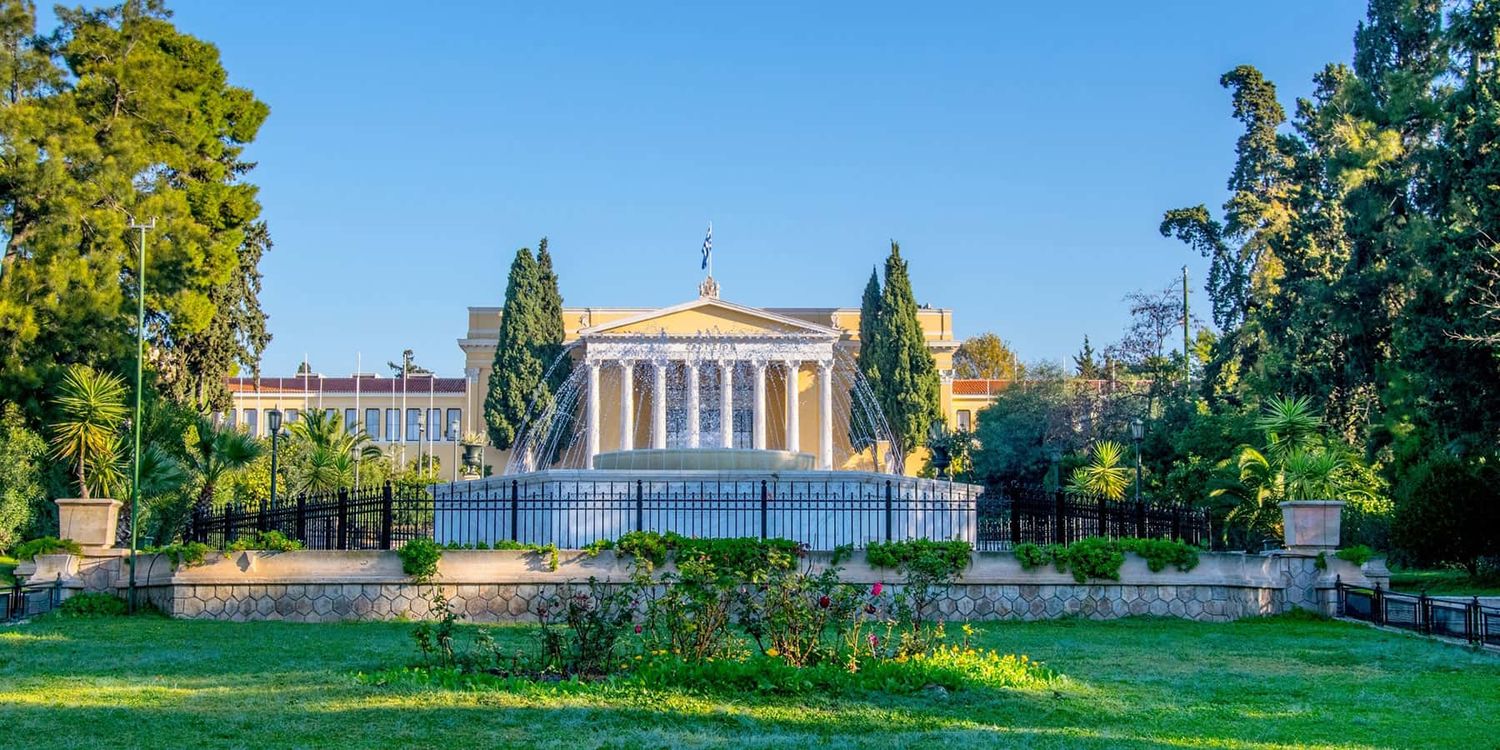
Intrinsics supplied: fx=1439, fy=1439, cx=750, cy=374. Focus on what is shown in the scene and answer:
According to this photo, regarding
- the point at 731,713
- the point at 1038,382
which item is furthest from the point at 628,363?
the point at 731,713

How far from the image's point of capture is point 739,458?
28.2 meters

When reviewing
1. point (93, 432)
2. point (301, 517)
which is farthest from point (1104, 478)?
point (93, 432)

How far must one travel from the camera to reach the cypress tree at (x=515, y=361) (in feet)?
209

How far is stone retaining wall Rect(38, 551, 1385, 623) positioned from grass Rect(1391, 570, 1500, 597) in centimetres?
795

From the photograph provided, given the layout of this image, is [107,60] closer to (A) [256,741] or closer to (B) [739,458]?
(B) [739,458]

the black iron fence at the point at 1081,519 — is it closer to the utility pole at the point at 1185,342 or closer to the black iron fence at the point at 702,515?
the black iron fence at the point at 702,515

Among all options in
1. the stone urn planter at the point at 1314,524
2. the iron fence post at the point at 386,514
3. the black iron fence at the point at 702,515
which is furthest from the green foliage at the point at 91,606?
the stone urn planter at the point at 1314,524

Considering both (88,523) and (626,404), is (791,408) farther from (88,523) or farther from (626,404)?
(88,523)

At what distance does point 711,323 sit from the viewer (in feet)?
218

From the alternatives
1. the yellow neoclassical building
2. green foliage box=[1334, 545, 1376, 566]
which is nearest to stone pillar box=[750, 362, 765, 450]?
the yellow neoclassical building

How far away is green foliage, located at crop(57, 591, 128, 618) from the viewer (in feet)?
66.1

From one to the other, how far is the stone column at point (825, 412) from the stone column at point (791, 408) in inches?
46.1

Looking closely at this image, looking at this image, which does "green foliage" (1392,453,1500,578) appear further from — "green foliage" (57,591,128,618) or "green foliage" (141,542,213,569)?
"green foliage" (57,591,128,618)

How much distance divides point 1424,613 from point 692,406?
1863 inches
